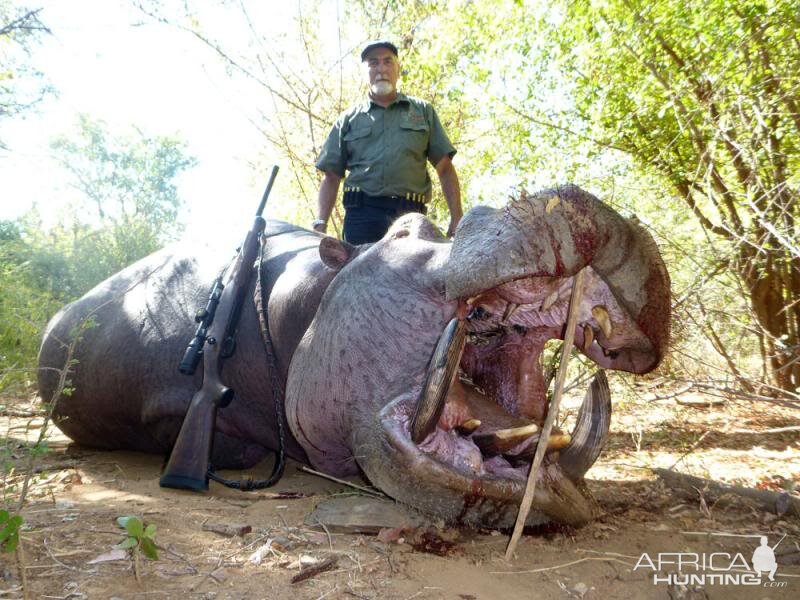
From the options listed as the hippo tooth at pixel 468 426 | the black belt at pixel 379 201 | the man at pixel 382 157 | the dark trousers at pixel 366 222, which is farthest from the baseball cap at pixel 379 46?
the hippo tooth at pixel 468 426

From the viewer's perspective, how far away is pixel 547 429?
1979 mm

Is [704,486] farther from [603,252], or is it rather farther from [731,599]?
[603,252]

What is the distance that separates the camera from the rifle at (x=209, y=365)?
112 inches

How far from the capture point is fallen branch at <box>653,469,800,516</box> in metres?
2.53

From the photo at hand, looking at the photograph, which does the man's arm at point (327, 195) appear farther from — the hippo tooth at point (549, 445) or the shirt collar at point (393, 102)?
the hippo tooth at point (549, 445)

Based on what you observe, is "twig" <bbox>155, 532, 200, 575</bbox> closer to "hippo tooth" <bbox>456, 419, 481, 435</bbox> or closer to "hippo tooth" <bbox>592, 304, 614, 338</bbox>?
"hippo tooth" <bbox>456, 419, 481, 435</bbox>

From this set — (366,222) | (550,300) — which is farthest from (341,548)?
(366,222)

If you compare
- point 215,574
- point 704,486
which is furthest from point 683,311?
point 215,574

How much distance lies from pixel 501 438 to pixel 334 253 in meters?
1.18

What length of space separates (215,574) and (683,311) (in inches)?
139

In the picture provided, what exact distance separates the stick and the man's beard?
3415 mm

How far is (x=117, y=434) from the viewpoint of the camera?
3.81 metres

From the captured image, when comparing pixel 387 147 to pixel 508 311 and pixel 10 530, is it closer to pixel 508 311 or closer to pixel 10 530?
pixel 508 311

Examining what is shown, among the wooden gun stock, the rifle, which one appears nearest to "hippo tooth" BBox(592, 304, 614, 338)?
the rifle
